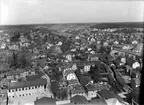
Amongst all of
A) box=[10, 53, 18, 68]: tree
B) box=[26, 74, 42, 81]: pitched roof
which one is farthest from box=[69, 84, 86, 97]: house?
box=[10, 53, 18, 68]: tree

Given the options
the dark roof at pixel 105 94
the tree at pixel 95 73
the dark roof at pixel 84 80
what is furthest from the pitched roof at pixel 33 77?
the dark roof at pixel 105 94

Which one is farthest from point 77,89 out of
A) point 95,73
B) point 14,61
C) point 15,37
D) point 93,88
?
point 15,37

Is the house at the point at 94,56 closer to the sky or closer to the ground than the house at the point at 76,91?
closer to the sky

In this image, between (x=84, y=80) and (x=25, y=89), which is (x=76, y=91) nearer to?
(x=84, y=80)

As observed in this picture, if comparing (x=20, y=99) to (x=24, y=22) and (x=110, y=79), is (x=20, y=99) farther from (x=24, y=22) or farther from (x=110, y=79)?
(x=110, y=79)

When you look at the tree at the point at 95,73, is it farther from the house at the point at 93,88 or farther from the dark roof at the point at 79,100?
the dark roof at the point at 79,100

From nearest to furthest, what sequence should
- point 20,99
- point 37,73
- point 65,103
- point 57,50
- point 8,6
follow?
point 8,6, point 20,99, point 65,103, point 37,73, point 57,50

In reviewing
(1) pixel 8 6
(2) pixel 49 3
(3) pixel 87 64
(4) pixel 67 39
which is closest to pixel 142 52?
(3) pixel 87 64

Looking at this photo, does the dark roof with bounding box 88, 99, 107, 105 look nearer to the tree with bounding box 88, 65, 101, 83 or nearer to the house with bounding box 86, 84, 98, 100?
the house with bounding box 86, 84, 98, 100
